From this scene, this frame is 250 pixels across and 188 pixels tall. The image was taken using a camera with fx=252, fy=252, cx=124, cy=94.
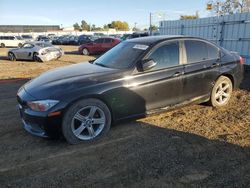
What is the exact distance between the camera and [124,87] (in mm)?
4285

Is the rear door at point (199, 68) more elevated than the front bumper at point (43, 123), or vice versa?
the rear door at point (199, 68)

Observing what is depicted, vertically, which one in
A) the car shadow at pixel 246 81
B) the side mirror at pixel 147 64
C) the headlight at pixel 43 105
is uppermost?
the side mirror at pixel 147 64

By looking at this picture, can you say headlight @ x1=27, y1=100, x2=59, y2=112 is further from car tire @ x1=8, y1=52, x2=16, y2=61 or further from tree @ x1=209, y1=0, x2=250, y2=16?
tree @ x1=209, y1=0, x2=250, y2=16

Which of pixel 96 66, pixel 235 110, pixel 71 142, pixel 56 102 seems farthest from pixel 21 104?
pixel 235 110

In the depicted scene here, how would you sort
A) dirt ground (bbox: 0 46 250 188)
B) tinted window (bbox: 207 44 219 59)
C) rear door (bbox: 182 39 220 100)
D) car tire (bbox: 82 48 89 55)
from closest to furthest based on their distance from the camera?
dirt ground (bbox: 0 46 250 188) → rear door (bbox: 182 39 220 100) → tinted window (bbox: 207 44 219 59) → car tire (bbox: 82 48 89 55)

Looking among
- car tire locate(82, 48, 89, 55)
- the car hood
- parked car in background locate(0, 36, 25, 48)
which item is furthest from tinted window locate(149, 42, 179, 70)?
parked car in background locate(0, 36, 25, 48)

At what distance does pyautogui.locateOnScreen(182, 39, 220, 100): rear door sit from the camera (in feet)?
16.4

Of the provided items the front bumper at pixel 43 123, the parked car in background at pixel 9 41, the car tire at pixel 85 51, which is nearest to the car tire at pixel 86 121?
the front bumper at pixel 43 123

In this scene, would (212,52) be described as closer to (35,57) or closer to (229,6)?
(35,57)

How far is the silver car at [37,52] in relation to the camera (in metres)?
16.1

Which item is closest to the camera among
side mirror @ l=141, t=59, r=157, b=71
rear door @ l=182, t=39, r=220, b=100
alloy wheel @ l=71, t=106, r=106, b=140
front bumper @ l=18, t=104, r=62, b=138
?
front bumper @ l=18, t=104, r=62, b=138

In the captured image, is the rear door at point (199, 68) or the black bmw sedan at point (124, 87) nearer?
the black bmw sedan at point (124, 87)

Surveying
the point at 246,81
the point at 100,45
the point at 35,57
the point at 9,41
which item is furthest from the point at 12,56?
the point at 9,41

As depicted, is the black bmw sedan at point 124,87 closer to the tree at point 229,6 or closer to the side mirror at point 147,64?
the side mirror at point 147,64
